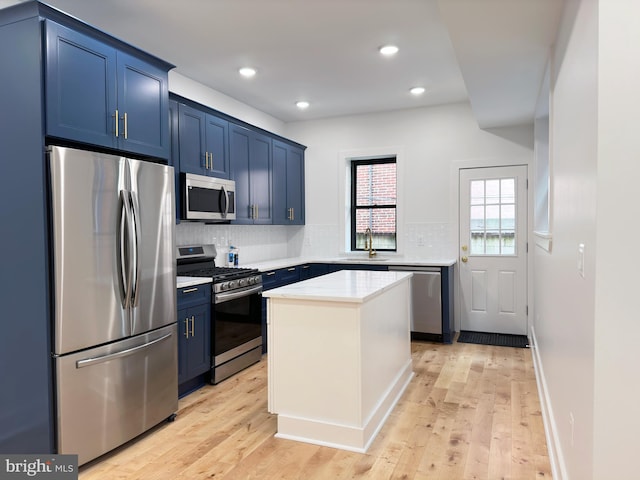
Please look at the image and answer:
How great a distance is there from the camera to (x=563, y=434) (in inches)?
85.4

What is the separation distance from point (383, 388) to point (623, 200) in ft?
6.91

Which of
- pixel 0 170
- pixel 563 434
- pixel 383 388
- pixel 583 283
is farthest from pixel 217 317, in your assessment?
pixel 583 283

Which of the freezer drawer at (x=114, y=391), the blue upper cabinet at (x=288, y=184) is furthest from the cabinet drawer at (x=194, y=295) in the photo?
the blue upper cabinet at (x=288, y=184)

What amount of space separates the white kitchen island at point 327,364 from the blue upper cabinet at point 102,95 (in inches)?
51.4

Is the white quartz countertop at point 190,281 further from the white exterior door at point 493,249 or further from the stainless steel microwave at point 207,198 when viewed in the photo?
the white exterior door at point 493,249

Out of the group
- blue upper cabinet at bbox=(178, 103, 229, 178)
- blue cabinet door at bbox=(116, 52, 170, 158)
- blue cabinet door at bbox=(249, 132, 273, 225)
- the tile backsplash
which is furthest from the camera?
blue cabinet door at bbox=(249, 132, 273, 225)

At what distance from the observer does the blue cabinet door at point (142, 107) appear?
2.72m

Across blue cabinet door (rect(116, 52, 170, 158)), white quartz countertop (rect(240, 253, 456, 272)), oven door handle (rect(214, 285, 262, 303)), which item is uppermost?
blue cabinet door (rect(116, 52, 170, 158))

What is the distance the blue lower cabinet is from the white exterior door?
3147 mm

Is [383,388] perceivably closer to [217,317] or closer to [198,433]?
[198,433]

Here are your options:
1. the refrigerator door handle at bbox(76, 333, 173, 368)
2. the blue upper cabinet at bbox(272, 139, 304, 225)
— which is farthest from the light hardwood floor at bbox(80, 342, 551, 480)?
the blue upper cabinet at bbox(272, 139, 304, 225)

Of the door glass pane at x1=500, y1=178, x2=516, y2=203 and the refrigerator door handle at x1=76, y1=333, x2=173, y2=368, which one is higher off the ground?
the door glass pane at x1=500, y1=178, x2=516, y2=203

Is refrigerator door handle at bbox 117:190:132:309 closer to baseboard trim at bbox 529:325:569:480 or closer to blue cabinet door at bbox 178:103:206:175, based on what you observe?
blue cabinet door at bbox 178:103:206:175

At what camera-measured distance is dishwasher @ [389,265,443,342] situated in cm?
496
